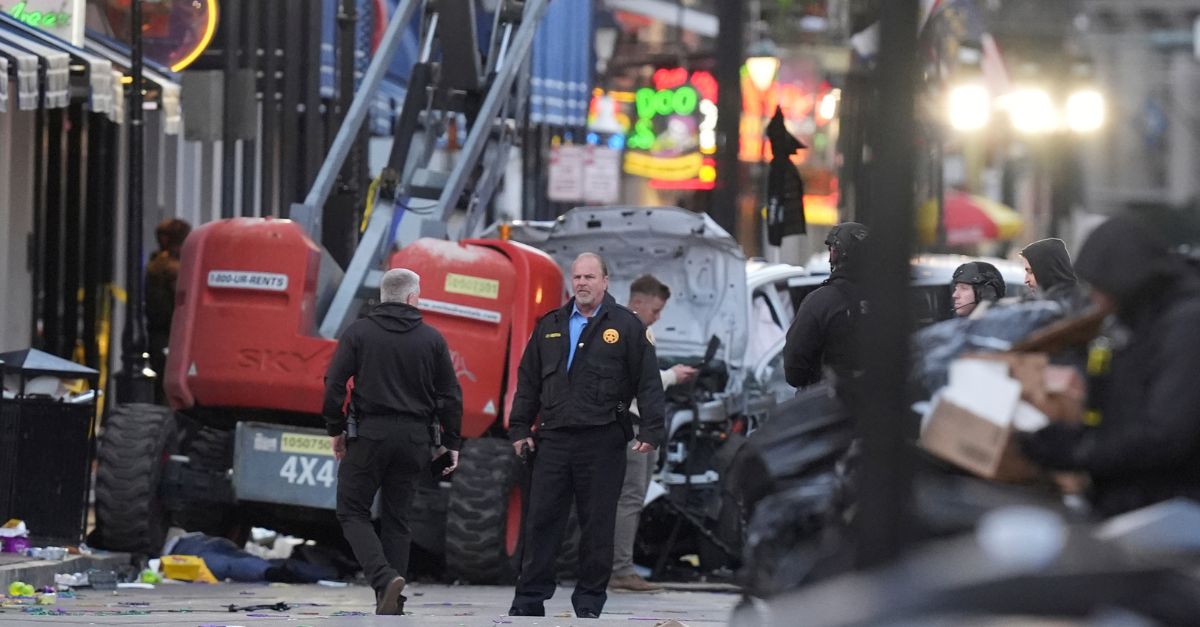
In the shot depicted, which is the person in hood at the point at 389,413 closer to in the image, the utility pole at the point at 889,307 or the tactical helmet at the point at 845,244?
the tactical helmet at the point at 845,244

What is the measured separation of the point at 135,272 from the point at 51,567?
15.9 ft

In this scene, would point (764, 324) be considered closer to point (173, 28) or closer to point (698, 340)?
point (698, 340)

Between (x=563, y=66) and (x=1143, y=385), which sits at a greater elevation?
(x=563, y=66)

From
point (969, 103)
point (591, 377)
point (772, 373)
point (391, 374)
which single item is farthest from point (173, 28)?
point (969, 103)

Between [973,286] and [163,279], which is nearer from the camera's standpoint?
[973,286]

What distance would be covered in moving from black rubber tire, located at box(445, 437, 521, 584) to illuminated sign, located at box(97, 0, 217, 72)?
9156 millimetres

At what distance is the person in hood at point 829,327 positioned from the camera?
10.8 m

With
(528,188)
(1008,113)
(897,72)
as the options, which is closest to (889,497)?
(897,72)

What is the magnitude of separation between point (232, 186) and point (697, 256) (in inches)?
329

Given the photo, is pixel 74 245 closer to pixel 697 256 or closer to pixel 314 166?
pixel 314 166

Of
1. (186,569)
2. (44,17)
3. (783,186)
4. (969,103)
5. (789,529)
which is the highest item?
(969,103)

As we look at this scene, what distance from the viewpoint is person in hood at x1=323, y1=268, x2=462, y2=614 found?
11.3 meters

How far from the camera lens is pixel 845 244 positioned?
1103cm

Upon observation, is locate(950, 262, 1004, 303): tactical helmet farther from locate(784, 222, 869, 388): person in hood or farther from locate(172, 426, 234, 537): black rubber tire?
locate(172, 426, 234, 537): black rubber tire
